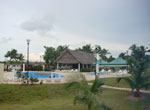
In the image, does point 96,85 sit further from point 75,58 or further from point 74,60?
point 74,60

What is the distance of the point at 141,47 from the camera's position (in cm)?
290

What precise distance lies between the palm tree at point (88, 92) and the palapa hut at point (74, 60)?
2246cm

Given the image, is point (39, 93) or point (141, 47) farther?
point (39, 93)

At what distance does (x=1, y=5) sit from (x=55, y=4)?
2585 mm

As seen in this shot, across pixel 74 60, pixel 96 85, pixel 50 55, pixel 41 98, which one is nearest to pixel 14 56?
pixel 50 55

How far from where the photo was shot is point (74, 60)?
28016 millimetres

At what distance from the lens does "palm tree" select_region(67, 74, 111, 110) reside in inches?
161

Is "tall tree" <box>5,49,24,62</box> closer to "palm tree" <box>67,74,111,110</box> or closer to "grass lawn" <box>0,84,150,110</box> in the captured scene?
"grass lawn" <box>0,84,150,110</box>

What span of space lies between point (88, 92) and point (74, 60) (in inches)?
932

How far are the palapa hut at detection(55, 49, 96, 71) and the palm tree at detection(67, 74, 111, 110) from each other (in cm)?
2246

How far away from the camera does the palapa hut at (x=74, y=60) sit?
2780 centimetres

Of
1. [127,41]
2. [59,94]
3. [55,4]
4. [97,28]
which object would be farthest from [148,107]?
[59,94]

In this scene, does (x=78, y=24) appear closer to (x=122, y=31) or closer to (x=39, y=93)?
(x=122, y=31)

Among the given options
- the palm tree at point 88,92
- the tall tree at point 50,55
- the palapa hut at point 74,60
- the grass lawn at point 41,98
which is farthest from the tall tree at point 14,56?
the palm tree at point 88,92
